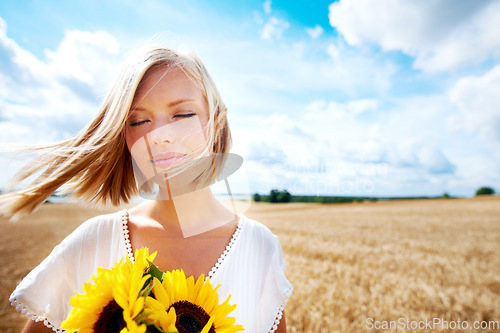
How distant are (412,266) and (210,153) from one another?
483 centimetres

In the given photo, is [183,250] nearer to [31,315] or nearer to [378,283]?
[31,315]

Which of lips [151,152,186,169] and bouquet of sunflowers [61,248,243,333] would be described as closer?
bouquet of sunflowers [61,248,243,333]

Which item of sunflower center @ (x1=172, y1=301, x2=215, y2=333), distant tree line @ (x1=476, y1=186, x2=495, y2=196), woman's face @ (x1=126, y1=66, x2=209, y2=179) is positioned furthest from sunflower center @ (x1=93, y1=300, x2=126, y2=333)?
distant tree line @ (x1=476, y1=186, x2=495, y2=196)

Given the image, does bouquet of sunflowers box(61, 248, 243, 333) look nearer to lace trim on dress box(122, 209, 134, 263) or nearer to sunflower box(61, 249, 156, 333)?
sunflower box(61, 249, 156, 333)

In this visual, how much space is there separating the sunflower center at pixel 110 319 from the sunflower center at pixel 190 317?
0.13 m

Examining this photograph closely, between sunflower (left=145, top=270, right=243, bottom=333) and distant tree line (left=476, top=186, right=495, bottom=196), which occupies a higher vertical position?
distant tree line (left=476, top=186, right=495, bottom=196)

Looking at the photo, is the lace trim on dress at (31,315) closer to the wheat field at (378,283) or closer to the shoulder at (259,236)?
the wheat field at (378,283)

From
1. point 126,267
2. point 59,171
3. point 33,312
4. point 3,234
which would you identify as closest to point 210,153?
point 59,171

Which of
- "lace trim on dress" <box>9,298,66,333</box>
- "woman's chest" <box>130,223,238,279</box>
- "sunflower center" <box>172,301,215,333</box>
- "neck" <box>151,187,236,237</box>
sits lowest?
"lace trim on dress" <box>9,298,66,333</box>

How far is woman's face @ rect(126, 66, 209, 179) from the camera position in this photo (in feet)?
3.99

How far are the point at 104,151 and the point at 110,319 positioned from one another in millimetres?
877

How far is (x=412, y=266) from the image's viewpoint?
16.0ft

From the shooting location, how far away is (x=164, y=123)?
123cm

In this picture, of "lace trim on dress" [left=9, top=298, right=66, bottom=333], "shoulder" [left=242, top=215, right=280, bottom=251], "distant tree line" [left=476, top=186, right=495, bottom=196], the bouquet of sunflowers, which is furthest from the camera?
"distant tree line" [left=476, top=186, right=495, bottom=196]
